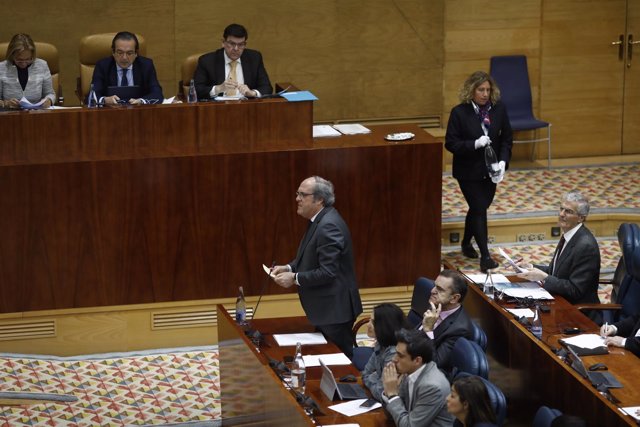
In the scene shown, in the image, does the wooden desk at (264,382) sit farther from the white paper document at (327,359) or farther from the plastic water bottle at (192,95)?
the plastic water bottle at (192,95)

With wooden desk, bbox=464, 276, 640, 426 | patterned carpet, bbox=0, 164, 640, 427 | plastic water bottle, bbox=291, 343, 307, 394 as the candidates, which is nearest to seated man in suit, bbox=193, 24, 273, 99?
patterned carpet, bbox=0, 164, 640, 427

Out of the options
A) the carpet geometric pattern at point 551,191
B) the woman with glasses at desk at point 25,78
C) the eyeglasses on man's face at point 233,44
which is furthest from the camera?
the carpet geometric pattern at point 551,191

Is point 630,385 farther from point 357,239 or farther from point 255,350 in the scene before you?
point 357,239

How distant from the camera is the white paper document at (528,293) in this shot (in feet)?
24.7

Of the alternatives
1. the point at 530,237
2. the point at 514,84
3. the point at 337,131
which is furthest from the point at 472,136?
the point at 514,84

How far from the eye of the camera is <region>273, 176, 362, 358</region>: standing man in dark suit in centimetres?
746

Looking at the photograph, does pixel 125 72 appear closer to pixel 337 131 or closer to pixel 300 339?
pixel 337 131

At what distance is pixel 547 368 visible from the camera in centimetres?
656

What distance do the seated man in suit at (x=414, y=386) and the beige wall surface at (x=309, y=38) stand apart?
6.42 metres

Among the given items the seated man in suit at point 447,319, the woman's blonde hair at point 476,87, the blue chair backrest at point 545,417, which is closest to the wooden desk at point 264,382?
the seated man in suit at point 447,319

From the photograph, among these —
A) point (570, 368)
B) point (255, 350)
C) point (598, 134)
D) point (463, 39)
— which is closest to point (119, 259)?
point (255, 350)

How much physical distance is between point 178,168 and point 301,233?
104cm

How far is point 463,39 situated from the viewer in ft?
41.1

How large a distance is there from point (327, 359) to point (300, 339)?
405 mm
